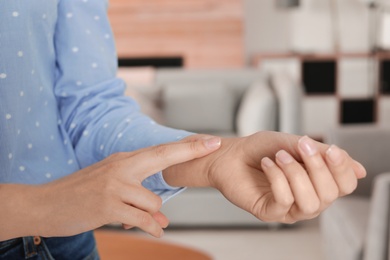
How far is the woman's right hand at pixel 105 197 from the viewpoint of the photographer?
2.28 feet

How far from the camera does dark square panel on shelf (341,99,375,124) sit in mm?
6531

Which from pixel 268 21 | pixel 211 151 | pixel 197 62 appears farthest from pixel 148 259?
pixel 268 21

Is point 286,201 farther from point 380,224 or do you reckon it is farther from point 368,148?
point 368,148

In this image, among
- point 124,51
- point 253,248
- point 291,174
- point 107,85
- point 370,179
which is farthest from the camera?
point 124,51

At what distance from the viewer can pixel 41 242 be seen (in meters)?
0.88

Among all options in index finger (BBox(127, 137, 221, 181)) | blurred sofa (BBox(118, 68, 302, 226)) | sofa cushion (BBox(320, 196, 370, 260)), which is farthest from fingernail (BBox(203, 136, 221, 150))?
blurred sofa (BBox(118, 68, 302, 226))

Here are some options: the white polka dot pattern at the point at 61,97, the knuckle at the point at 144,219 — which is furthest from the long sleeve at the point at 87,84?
the knuckle at the point at 144,219

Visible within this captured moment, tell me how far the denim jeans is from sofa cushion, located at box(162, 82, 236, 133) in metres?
3.51

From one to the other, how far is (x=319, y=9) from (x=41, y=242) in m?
6.27

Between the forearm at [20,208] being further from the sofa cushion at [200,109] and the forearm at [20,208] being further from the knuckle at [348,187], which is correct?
the sofa cushion at [200,109]

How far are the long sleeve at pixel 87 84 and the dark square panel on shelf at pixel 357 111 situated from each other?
5.73 meters

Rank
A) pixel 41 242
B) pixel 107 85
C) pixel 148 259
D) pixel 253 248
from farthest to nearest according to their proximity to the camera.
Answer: pixel 253 248
pixel 148 259
pixel 107 85
pixel 41 242

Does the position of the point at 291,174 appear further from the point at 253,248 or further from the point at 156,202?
the point at 253,248

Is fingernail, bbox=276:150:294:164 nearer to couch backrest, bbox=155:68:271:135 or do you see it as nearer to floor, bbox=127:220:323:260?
floor, bbox=127:220:323:260
